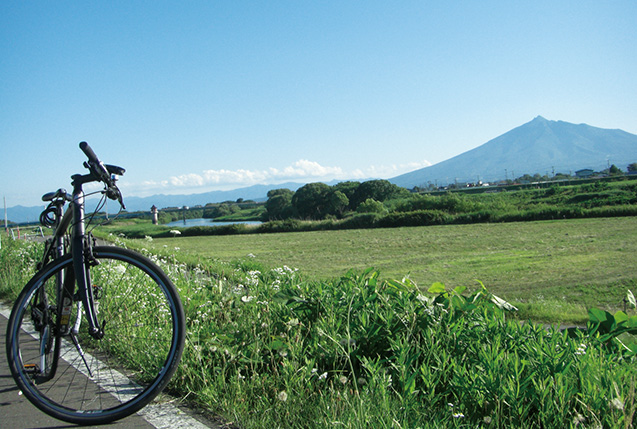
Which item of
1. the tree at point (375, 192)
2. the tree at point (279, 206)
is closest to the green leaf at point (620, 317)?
the tree at point (375, 192)

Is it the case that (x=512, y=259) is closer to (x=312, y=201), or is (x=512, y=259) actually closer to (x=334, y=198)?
(x=334, y=198)

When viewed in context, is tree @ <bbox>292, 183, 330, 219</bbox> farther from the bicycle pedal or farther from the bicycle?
the bicycle pedal

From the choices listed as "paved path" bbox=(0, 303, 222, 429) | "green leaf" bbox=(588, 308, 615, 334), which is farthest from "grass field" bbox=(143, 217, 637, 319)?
"green leaf" bbox=(588, 308, 615, 334)

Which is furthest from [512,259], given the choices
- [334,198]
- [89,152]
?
[334,198]

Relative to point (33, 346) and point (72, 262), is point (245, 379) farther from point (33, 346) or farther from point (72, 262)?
point (33, 346)

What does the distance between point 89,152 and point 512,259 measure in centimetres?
1769

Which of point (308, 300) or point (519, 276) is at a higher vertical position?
Result: point (308, 300)

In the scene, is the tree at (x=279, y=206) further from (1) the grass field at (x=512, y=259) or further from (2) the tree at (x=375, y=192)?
(1) the grass field at (x=512, y=259)

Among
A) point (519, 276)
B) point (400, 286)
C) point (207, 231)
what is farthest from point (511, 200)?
point (400, 286)

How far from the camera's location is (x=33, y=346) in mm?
2490

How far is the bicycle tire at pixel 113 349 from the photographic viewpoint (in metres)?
2.06

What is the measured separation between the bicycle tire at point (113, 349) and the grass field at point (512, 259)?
12.7ft

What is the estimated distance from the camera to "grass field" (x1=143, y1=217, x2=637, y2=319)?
37.9ft

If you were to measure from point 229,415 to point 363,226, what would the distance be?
125 ft
